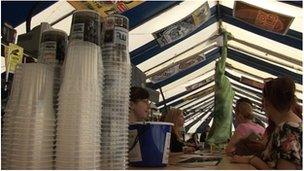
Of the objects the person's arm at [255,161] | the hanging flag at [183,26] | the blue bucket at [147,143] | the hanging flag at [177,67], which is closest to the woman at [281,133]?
the person's arm at [255,161]

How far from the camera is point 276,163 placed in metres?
1.09

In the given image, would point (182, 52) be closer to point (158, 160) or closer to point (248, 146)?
point (248, 146)

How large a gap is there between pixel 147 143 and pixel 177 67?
3.66 meters

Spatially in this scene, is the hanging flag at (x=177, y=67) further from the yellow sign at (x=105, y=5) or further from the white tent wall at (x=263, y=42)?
the yellow sign at (x=105, y=5)

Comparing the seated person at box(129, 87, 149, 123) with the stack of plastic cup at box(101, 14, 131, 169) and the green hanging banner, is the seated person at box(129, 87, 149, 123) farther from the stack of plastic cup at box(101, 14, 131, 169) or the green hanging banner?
the stack of plastic cup at box(101, 14, 131, 169)

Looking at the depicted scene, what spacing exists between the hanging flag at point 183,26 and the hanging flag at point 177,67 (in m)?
1.15

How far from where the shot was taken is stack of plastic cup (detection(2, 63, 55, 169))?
24.5 inches

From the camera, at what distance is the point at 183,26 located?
3082mm

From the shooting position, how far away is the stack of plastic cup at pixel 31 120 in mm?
622

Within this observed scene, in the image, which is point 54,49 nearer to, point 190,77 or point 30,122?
point 30,122

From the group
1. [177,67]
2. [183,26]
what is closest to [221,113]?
[183,26]

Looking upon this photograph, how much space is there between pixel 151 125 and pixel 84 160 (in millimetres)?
334

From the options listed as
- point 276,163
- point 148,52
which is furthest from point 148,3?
point 276,163

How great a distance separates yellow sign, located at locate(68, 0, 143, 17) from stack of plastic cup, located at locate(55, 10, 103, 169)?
125 centimetres
